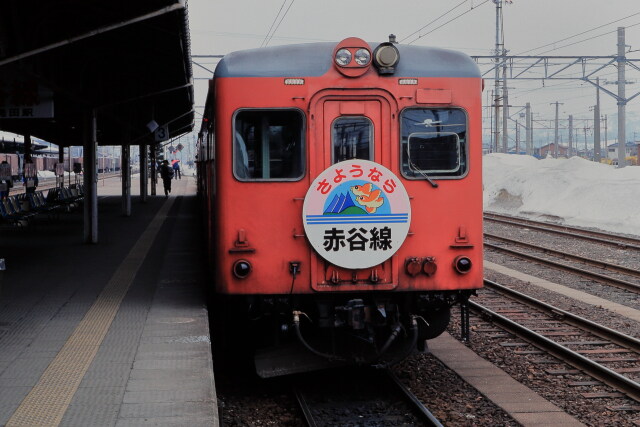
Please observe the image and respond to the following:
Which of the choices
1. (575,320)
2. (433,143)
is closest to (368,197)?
(433,143)

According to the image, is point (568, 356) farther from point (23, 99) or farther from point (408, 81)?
point (23, 99)

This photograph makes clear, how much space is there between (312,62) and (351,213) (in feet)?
4.38


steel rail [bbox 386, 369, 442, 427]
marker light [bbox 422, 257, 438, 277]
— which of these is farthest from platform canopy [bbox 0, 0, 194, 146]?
steel rail [bbox 386, 369, 442, 427]

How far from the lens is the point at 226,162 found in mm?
7215

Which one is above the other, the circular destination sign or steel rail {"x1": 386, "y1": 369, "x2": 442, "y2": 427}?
the circular destination sign

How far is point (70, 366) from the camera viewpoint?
262 inches

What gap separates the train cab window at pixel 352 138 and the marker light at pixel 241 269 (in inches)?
45.0

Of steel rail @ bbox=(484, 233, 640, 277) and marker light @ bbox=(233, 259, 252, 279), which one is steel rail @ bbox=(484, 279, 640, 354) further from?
marker light @ bbox=(233, 259, 252, 279)

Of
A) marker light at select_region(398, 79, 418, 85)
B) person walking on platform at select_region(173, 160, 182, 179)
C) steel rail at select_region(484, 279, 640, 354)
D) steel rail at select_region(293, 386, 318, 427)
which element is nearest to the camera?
steel rail at select_region(293, 386, 318, 427)

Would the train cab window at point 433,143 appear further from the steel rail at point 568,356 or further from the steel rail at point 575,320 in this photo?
the steel rail at point 575,320

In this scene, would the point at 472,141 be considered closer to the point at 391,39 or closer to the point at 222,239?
the point at 391,39

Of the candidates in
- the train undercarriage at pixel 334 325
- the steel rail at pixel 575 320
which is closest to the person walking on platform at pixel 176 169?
the steel rail at pixel 575 320

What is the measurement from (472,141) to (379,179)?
93 centimetres

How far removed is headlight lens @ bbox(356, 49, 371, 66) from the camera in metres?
7.26
